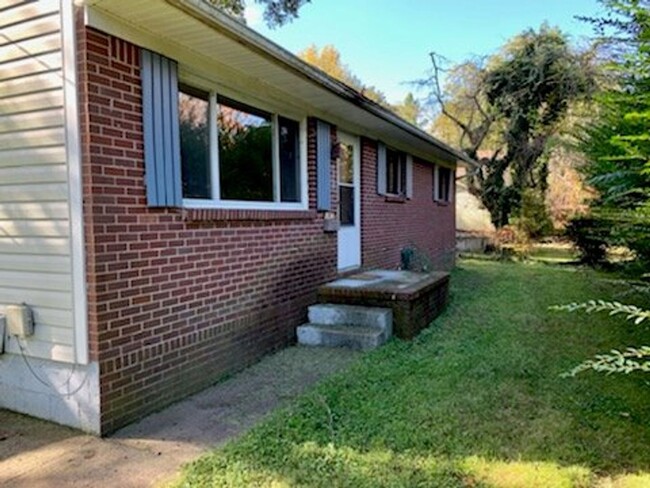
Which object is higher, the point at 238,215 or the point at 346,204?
the point at 346,204

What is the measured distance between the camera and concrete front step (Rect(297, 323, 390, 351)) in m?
5.23

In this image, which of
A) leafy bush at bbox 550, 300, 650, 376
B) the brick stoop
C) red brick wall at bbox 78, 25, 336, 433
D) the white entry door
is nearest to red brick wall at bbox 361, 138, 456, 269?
the white entry door

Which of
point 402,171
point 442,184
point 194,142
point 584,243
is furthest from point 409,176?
point 584,243

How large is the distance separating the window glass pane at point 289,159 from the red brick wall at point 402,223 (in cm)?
212

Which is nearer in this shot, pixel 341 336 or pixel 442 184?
pixel 341 336

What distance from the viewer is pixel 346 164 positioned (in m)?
7.55

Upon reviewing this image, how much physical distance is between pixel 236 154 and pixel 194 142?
2.18 feet

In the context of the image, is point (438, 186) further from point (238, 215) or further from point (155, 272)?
point (155, 272)

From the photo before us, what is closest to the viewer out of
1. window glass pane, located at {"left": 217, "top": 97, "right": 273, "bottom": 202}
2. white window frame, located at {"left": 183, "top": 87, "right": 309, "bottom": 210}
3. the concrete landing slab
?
white window frame, located at {"left": 183, "top": 87, "right": 309, "bottom": 210}

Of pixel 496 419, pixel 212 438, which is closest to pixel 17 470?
pixel 212 438

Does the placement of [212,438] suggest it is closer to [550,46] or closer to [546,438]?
[546,438]

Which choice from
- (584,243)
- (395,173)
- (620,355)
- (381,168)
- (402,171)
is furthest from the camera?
(584,243)

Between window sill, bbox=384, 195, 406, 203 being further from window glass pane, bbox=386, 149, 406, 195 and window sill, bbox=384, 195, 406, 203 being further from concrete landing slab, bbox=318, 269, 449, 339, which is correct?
concrete landing slab, bbox=318, 269, 449, 339

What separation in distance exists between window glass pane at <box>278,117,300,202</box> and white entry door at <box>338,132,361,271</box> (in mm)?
1355
